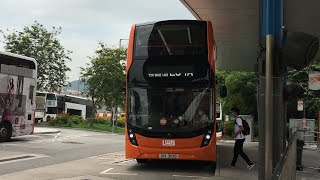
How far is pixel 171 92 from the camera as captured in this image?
499 inches

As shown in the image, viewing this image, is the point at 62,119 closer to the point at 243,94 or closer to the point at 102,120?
the point at 102,120

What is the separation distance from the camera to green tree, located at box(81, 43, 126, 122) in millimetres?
42219

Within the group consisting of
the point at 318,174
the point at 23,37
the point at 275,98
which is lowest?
the point at 318,174

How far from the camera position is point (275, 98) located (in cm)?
753

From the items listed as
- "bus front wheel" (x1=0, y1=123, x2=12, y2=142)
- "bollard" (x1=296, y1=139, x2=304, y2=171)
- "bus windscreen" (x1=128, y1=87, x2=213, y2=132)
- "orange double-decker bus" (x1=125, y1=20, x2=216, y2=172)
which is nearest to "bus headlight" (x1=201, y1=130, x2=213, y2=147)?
"orange double-decker bus" (x1=125, y1=20, x2=216, y2=172)

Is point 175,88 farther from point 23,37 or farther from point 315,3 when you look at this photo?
point 23,37

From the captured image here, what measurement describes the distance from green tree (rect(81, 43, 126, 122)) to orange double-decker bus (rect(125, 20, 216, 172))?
2900 cm

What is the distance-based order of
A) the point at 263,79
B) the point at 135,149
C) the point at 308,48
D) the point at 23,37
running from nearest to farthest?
1. the point at 308,48
2. the point at 263,79
3. the point at 135,149
4. the point at 23,37

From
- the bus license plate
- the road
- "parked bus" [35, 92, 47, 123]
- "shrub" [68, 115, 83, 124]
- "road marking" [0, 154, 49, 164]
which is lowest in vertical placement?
the road

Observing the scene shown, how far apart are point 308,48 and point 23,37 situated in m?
39.5

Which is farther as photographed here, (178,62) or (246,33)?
(246,33)

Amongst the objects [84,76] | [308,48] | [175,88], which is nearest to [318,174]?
[175,88]

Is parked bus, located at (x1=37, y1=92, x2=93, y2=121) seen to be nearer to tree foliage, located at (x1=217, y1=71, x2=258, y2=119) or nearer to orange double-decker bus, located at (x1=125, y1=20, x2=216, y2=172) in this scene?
tree foliage, located at (x1=217, y1=71, x2=258, y2=119)

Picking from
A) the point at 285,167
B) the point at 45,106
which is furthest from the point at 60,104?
the point at 285,167
